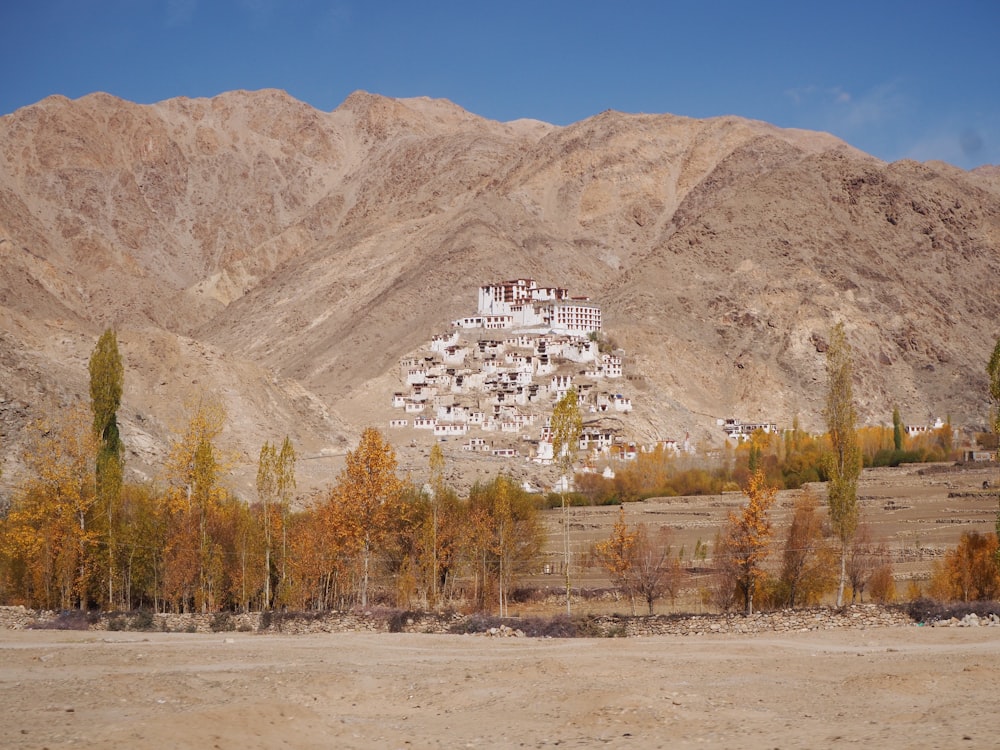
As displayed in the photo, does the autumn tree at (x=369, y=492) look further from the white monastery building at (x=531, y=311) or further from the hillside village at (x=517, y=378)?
the white monastery building at (x=531, y=311)

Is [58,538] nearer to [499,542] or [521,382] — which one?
[499,542]

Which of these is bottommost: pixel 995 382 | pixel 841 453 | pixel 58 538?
pixel 58 538

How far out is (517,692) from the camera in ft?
67.8

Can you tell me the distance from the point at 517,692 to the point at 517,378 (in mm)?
115451

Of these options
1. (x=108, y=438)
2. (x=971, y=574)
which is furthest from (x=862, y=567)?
(x=108, y=438)

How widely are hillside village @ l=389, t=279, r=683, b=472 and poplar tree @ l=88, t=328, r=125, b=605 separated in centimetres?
6881

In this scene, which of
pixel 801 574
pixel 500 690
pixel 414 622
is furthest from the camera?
→ pixel 801 574

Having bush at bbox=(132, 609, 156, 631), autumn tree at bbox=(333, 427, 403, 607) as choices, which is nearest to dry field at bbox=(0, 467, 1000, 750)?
bush at bbox=(132, 609, 156, 631)

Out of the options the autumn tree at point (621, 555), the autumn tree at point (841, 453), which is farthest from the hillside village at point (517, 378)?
the autumn tree at point (841, 453)

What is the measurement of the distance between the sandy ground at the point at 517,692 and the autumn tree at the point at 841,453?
10524 mm

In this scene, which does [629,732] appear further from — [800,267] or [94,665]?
[800,267]

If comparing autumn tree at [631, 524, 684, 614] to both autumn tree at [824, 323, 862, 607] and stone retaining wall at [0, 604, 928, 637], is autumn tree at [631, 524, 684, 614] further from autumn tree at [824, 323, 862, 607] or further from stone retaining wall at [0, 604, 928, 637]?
stone retaining wall at [0, 604, 928, 637]

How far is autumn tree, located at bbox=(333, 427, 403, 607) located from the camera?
39969mm

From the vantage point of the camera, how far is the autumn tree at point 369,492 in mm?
39969
